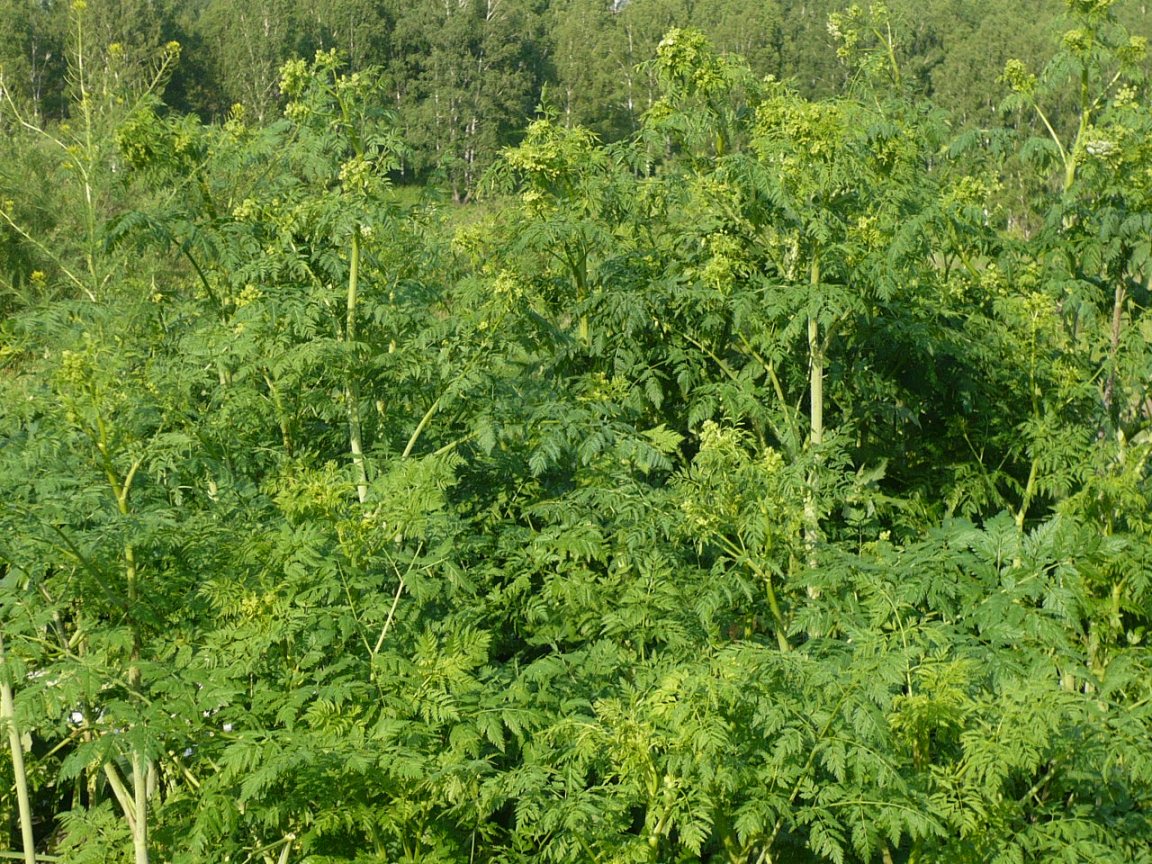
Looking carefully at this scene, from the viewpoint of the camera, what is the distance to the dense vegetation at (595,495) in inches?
136

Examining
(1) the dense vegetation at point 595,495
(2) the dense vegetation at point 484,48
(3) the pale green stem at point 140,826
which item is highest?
(2) the dense vegetation at point 484,48

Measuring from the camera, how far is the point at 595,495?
14.5 feet

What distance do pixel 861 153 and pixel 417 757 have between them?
3.42 m

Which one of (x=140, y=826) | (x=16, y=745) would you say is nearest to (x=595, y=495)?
(x=140, y=826)

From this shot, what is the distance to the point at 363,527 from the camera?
12.8 ft

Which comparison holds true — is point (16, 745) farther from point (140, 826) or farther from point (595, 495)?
point (595, 495)

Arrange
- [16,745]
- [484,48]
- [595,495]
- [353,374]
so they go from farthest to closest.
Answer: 1. [484,48]
2. [353,374]
3. [595,495]
4. [16,745]

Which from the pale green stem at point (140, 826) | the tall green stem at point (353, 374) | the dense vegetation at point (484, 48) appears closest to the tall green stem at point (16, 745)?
the pale green stem at point (140, 826)

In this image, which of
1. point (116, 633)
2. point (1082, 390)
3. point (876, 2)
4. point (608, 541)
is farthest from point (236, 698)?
point (876, 2)

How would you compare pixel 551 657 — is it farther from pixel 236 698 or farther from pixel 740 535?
pixel 236 698

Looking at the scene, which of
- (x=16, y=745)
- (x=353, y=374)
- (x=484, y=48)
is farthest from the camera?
(x=484, y=48)

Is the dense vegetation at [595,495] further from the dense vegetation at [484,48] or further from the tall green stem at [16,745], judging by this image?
the dense vegetation at [484,48]

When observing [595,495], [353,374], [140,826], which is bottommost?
[140,826]

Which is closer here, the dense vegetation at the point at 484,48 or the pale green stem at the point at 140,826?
the pale green stem at the point at 140,826
